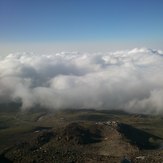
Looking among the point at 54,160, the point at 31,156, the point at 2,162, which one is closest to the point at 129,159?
the point at 54,160

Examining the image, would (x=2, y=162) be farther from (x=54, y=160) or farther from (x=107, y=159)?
(x=107, y=159)

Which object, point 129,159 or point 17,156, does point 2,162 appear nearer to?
point 17,156

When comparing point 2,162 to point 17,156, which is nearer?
point 2,162

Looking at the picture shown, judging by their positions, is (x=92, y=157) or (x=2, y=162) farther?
(x=92, y=157)

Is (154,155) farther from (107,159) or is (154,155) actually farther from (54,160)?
(54,160)

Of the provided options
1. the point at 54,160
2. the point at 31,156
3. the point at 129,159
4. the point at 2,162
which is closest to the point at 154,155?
the point at 129,159

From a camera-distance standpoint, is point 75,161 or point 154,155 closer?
point 75,161

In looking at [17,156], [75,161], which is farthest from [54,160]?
[17,156]
